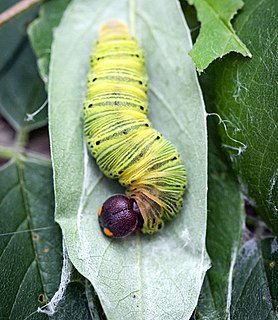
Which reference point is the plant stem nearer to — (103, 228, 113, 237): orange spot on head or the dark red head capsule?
the dark red head capsule

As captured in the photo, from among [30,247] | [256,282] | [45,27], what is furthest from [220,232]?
[45,27]

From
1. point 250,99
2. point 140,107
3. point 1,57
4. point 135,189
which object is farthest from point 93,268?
point 1,57

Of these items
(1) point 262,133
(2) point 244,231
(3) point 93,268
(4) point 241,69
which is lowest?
(2) point 244,231

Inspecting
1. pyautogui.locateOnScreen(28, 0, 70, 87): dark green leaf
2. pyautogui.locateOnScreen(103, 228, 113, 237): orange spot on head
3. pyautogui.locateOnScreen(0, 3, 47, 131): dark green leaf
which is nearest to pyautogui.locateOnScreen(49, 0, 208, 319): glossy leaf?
pyautogui.locateOnScreen(103, 228, 113, 237): orange spot on head

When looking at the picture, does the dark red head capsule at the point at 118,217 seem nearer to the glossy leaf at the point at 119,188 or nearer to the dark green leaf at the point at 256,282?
the glossy leaf at the point at 119,188

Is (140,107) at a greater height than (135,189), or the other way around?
(140,107)

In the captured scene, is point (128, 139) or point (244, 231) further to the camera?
→ point (244, 231)

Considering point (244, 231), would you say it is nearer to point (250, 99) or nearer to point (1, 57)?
point (250, 99)
